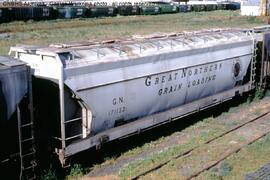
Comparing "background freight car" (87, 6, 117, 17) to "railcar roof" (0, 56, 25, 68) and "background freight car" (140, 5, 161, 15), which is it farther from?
"railcar roof" (0, 56, 25, 68)

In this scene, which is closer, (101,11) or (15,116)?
(15,116)

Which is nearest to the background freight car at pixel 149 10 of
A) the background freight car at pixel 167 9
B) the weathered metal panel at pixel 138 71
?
the background freight car at pixel 167 9

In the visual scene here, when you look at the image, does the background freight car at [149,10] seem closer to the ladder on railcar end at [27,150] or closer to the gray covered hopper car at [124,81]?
the gray covered hopper car at [124,81]

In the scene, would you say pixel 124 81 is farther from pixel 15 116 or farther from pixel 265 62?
pixel 265 62

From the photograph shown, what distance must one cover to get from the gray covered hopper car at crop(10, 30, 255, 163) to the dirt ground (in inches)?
28.2

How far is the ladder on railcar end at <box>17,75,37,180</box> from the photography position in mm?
9773

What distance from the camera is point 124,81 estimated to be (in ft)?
39.0

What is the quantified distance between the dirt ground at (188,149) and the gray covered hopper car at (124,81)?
717 millimetres

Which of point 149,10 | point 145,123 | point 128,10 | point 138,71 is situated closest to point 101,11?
point 128,10

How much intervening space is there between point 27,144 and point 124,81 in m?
3.28

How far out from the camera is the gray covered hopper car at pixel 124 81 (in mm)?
10648

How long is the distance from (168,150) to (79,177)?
2983mm

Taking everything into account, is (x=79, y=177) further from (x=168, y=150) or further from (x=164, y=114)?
(x=164, y=114)

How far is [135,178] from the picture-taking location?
10.5 metres
